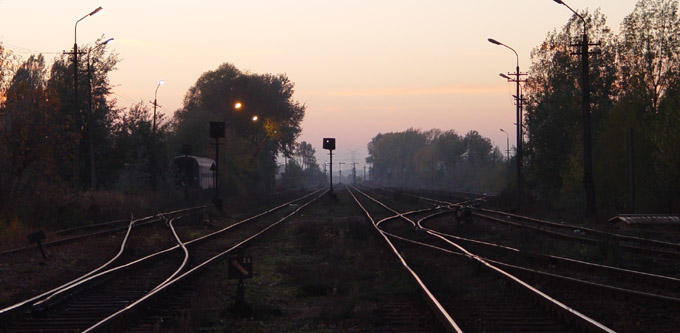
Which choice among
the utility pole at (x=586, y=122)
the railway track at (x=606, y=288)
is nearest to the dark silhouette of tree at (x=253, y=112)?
the utility pole at (x=586, y=122)

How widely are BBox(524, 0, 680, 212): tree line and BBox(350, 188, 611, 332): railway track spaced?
779 inches

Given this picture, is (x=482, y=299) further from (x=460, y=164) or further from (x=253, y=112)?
(x=460, y=164)

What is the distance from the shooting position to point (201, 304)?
10016 mm

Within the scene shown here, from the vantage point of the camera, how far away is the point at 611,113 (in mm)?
37188

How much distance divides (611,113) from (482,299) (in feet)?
98.0

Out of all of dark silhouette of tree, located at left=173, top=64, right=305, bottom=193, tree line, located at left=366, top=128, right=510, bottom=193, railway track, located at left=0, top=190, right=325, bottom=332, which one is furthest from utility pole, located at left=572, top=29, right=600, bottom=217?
tree line, located at left=366, top=128, right=510, bottom=193

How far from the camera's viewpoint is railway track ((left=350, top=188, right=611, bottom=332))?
8.27m

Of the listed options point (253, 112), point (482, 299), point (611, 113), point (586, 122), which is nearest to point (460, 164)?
point (253, 112)

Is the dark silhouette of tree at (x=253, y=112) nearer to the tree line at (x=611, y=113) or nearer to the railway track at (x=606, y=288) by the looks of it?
the tree line at (x=611, y=113)

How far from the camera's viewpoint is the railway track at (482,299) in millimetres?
8266

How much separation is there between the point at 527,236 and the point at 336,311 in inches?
448

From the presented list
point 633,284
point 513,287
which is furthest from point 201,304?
point 633,284

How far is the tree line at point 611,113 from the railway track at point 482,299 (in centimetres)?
1978

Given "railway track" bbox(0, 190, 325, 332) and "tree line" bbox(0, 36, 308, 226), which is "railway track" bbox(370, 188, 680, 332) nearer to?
"railway track" bbox(0, 190, 325, 332)
